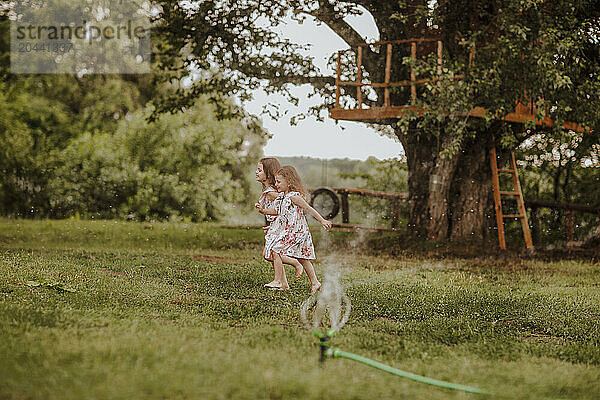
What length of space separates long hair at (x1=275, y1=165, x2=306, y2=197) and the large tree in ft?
12.7

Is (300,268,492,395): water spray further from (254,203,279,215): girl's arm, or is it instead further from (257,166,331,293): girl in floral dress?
(254,203,279,215): girl's arm

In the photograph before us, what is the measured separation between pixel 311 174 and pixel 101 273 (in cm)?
1812

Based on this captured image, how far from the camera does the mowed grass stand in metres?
3.71

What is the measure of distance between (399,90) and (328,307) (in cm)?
787

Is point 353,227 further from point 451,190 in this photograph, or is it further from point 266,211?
point 266,211

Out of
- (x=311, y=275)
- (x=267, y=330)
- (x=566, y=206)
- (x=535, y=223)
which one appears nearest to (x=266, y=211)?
(x=311, y=275)

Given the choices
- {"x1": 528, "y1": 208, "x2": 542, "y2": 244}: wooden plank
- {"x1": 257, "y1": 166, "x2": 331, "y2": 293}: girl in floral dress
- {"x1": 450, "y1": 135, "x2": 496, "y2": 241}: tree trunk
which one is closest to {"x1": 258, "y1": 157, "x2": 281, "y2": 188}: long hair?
{"x1": 257, "y1": 166, "x2": 331, "y2": 293}: girl in floral dress

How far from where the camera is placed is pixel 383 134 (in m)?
19.1

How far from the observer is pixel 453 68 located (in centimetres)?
1121

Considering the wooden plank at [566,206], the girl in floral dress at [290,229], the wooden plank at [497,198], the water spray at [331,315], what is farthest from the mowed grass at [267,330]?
the wooden plank at [566,206]

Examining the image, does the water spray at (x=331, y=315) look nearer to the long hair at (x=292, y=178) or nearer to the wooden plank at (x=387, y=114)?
the long hair at (x=292, y=178)

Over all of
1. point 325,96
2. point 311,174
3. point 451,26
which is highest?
point 451,26

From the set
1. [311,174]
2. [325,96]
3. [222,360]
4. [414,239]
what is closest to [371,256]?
[414,239]

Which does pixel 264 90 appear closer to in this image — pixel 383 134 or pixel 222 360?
pixel 383 134
